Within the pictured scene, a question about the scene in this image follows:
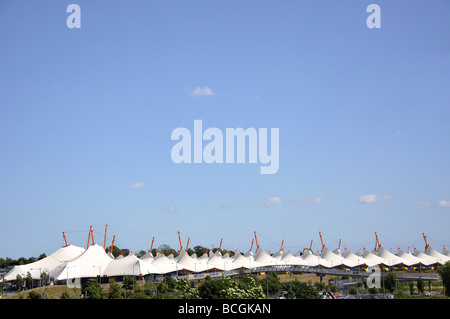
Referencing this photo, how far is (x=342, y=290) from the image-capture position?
283 feet

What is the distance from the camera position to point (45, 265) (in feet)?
422

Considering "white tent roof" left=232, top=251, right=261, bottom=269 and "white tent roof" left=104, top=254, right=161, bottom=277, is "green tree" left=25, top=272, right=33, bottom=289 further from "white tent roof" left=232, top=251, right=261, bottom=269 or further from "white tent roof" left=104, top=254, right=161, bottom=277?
"white tent roof" left=232, top=251, right=261, bottom=269

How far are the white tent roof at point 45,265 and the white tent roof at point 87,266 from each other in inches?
236

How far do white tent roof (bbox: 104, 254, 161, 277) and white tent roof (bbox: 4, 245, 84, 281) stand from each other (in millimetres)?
13313

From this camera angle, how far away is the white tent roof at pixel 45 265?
390 feet

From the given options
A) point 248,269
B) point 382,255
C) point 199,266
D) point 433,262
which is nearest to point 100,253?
point 199,266

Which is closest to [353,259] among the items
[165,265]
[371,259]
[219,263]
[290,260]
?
[371,259]

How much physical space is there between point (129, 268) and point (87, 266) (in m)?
10.9

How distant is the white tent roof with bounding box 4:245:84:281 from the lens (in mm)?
118875

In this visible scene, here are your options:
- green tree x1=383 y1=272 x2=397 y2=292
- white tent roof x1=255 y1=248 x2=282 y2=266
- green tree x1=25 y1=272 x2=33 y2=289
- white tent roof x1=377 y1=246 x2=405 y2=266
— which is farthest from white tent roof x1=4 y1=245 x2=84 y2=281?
white tent roof x1=377 y1=246 x2=405 y2=266

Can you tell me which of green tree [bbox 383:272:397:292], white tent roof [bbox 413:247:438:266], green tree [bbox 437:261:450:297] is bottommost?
white tent roof [bbox 413:247:438:266]
